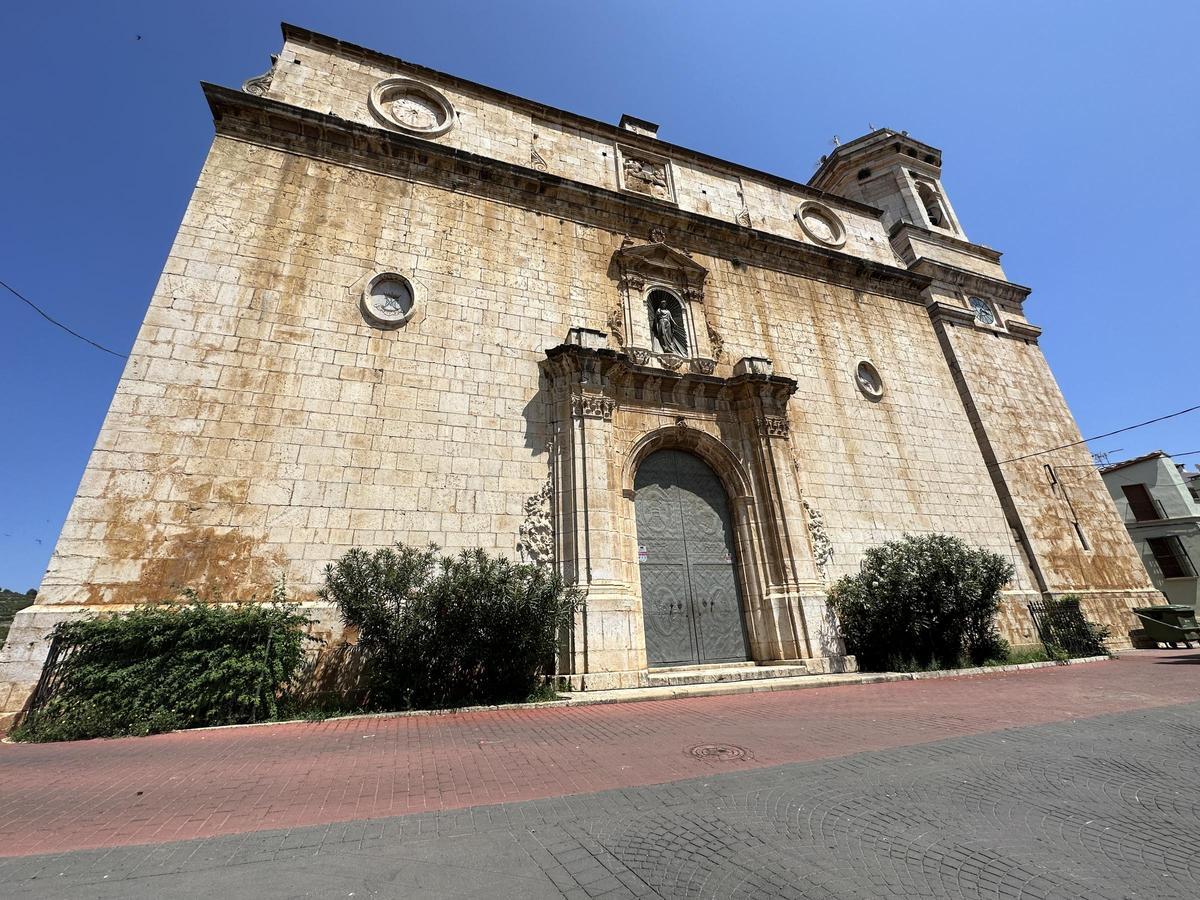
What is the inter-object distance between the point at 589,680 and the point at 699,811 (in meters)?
5.47

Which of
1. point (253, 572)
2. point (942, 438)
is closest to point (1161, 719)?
point (942, 438)

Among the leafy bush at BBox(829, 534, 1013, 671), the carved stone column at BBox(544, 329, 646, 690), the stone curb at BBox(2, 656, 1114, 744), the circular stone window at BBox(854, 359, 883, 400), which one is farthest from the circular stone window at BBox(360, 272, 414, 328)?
the circular stone window at BBox(854, 359, 883, 400)

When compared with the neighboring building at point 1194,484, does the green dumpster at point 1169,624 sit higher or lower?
lower

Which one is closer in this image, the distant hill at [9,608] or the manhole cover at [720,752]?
the manhole cover at [720,752]

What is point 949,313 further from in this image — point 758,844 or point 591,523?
point 758,844

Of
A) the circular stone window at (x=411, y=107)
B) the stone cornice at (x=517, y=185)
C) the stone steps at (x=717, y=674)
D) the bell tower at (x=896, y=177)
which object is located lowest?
the stone steps at (x=717, y=674)

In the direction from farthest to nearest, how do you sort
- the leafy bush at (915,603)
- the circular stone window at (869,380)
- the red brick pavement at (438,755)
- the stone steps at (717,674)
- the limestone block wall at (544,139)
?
the circular stone window at (869,380) → the limestone block wall at (544,139) → the leafy bush at (915,603) → the stone steps at (717,674) → the red brick pavement at (438,755)

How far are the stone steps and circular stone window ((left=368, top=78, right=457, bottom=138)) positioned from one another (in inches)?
558

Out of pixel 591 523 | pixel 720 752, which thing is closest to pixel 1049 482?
pixel 591 523

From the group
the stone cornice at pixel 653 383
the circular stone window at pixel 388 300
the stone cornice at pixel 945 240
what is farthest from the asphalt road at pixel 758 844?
the stone cornice at pixel 945 240

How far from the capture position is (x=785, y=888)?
2371 millimetres

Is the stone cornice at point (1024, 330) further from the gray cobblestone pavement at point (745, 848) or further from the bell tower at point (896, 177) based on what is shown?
the gray cobblestone pavement at point (745, 848)

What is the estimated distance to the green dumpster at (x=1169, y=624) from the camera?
13492mm

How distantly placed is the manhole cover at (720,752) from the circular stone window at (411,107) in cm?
1487
